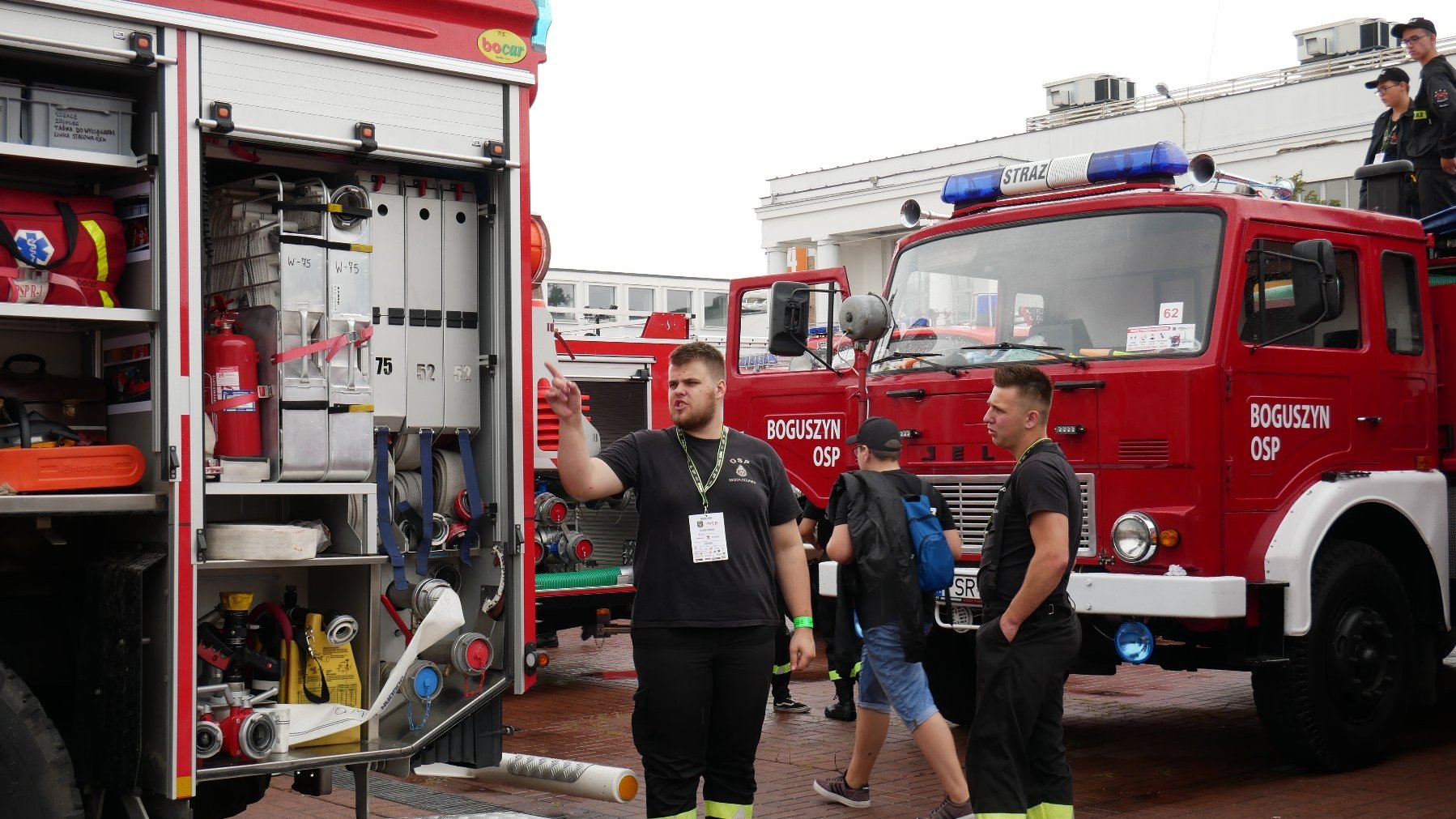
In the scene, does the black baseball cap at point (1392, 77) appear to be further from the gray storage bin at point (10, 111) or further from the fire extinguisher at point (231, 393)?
the gray storage bin at point (10, 111)

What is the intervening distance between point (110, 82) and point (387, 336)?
1.25 metres

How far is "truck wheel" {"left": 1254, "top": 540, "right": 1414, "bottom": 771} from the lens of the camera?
766 centimetres

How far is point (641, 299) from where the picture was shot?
47438 millimetres

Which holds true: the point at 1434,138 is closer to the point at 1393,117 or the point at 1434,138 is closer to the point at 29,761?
the point at 1393,117

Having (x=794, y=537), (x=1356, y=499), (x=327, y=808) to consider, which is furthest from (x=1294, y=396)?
(x=327, y=808)

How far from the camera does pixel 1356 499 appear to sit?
7.87 m

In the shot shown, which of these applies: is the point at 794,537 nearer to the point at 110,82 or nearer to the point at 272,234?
the point at 272,234

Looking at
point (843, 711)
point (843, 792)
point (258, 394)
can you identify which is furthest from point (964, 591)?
point (258, 394)

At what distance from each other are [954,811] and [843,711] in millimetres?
3038

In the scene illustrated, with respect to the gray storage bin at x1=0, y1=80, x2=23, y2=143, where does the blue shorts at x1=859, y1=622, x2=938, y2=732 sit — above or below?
below

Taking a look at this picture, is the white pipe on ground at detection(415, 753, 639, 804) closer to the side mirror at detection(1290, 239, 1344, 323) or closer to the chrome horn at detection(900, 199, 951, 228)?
the side mirror at detection(1290, 239, 1344, 323)

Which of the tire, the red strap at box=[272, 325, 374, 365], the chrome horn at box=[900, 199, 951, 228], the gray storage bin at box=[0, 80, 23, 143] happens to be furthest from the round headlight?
the gray storage bin at box=[0, 80, 23, 143]

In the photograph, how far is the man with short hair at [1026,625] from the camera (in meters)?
5.56

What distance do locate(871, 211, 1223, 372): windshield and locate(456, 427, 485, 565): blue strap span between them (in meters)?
3.37
